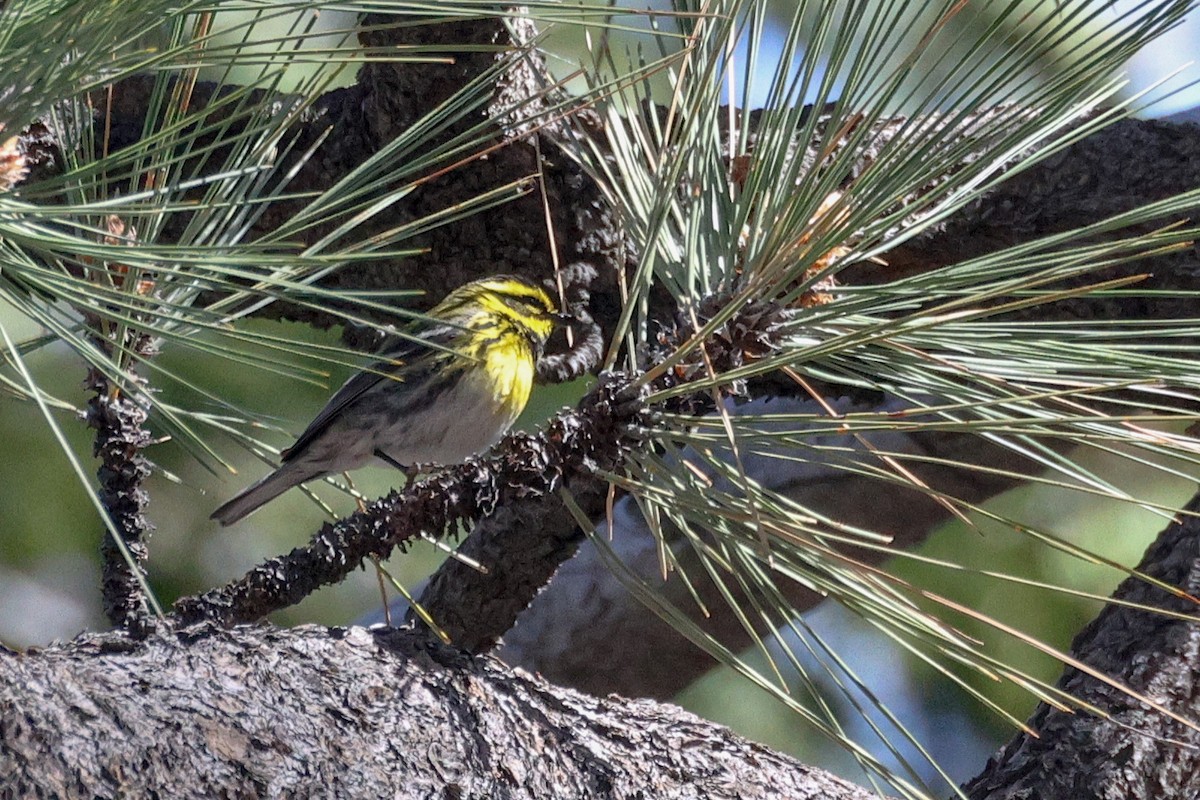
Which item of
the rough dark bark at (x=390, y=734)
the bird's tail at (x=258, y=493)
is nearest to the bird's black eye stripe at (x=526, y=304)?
the bird's tail at (x=258, y=493)

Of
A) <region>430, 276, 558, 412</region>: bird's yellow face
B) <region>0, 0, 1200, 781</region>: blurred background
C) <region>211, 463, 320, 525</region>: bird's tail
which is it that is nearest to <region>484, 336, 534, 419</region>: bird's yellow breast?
<region>430, 276, 558, 412</region>: bird's yellow face

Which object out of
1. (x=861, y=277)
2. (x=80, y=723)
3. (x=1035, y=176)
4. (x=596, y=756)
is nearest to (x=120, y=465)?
(x=80, y=723)

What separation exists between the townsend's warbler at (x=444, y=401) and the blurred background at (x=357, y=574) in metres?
0.68

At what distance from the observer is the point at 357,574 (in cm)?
365

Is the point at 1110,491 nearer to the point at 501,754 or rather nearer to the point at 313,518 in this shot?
the point at 501,754

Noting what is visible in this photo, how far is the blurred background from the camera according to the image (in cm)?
324

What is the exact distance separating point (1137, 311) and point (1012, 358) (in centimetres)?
87

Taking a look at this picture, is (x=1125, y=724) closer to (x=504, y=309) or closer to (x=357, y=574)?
(x=504, y=309)

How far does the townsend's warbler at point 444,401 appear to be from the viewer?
7.45 ft

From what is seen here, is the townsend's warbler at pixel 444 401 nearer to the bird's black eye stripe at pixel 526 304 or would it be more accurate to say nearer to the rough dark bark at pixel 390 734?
the bird's black eye stripe at pixel 526 304

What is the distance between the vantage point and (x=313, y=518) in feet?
11.5

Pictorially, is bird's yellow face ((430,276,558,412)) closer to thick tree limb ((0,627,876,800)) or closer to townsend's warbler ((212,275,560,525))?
townsend's warbler ((212,275,560,525))

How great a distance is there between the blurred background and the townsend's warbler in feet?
2.23

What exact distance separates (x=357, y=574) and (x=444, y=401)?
140cm
